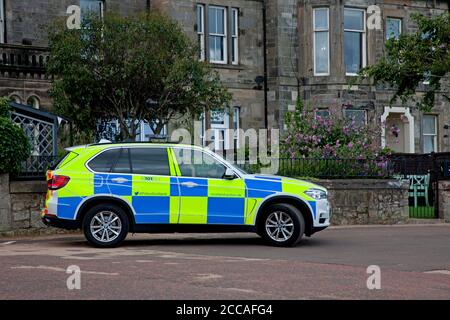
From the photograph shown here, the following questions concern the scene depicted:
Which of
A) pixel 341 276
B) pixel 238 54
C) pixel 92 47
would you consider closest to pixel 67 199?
pixel 341 276

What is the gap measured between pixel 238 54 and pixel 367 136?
863cm

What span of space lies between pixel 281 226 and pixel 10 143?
5.92m

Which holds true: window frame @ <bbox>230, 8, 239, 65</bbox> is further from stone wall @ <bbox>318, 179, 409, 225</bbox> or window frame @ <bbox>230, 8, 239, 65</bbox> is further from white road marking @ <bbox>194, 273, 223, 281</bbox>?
white road marking @ <bbox>194, 273, 223, 281</bbox>

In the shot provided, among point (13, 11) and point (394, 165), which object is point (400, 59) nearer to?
point (394, 165)

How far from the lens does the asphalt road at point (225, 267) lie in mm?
9805

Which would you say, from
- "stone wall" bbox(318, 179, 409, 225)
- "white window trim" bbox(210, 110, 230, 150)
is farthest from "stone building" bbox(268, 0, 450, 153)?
"stone wall" bbox(318, 179, 409, 225)

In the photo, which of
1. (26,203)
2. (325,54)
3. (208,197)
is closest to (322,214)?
(208,197)

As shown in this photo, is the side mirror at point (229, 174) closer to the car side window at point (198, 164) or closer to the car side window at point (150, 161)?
the car side window at point (198, 164)

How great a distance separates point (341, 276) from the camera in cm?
1142

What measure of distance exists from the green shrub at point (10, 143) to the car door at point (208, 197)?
13.6 ft

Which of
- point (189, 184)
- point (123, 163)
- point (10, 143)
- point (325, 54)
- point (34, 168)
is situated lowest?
point (189, 184)

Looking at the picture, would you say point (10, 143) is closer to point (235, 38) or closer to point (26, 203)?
point (26, 203)

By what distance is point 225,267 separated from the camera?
39.9 feet

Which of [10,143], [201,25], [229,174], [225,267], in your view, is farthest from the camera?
[201,25]
